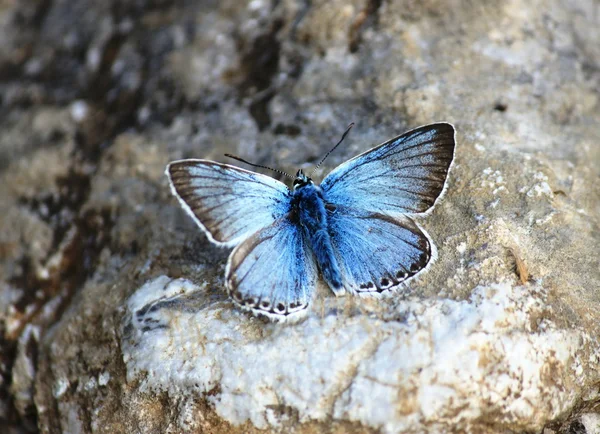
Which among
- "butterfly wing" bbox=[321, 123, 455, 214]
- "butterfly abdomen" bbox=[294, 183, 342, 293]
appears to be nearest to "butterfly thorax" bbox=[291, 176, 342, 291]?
"butterfly abdomen" bbox=[294, 183, 342, 293]

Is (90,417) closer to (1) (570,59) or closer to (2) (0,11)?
(1) (570,59)

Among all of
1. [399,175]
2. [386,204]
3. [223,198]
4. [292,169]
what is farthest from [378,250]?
[292,169]

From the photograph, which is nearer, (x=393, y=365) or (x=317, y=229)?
(x=393, y=365)

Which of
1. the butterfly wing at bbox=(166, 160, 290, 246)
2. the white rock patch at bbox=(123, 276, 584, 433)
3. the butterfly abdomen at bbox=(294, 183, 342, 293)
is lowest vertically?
the white rock patch at bbox=(123, 276, 584, 433)

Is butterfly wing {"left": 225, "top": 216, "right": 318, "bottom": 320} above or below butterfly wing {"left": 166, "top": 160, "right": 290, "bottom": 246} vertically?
below

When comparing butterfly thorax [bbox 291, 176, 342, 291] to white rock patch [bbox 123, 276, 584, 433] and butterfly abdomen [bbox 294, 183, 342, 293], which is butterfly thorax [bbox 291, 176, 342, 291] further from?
white rock patch [bbox 123, 276, 584, 433]

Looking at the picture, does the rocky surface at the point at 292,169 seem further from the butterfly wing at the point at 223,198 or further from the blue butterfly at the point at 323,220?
the butterfly wing at the point at 223,198

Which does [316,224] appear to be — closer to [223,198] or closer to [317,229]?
[317,229]

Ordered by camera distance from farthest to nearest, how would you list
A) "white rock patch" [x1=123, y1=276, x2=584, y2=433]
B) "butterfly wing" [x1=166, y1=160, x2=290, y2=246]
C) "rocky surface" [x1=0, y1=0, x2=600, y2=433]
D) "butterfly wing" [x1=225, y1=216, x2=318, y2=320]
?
"butterfly wing" [x1=166, y1=160, x2=290, y2=246]
"butterfly wing" [x1=225, y1=216, x2=318, y2=320]
"rocky surface" [x1=0, y1=0, x2=600, y2=433]
"white rock patch" [x1=123, y1=276, x2=584, y2=433]
